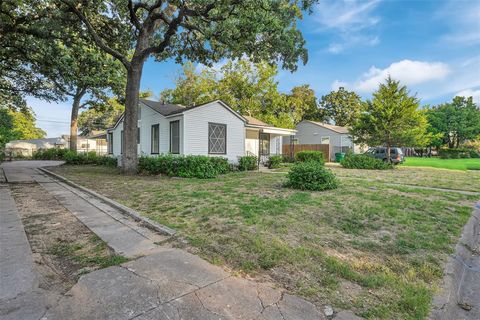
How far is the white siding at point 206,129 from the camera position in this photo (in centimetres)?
1373

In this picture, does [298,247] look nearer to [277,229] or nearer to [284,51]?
[277,229]

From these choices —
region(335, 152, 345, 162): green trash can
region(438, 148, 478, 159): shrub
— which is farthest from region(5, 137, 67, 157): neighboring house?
Answer: region(438, 148, 478, 159): shrub

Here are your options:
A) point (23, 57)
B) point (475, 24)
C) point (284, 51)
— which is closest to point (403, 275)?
point (284, 51)

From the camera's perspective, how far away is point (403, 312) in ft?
7.21

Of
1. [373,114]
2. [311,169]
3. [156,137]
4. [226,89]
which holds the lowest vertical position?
[311,169]

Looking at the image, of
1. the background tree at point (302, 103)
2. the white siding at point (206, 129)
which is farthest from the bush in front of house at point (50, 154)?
the background tree at point (302, 103)

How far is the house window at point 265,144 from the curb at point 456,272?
16557 millimetres

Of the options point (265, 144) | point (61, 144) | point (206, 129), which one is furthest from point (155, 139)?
point (61, 144)

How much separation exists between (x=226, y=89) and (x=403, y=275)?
103ft

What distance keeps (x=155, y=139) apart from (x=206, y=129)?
143 inches

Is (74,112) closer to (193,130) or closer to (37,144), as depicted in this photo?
(193,130)

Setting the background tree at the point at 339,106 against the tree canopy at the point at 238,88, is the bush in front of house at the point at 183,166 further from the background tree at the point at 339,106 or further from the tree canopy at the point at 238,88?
the background tree at the point at 339,106

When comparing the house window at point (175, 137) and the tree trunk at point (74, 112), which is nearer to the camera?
the house window at point (175, 137)

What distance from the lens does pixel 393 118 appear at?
17500 mm
